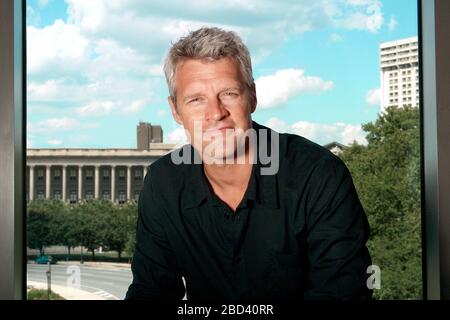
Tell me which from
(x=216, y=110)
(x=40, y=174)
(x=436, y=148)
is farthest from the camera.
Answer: (x=40, y=174)

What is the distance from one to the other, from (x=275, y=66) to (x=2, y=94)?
0.72 meters

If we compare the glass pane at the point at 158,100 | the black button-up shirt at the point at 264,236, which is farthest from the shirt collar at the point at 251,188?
the glass pane at the point at 158,100

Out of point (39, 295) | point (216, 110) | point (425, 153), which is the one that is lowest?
point (39, 295)

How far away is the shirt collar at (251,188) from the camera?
4.72ft

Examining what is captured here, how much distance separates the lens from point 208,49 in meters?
1.50

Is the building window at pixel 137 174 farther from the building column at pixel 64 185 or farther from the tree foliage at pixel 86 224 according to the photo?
the building column at pixel 64 185

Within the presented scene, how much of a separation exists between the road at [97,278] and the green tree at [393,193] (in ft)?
2.25

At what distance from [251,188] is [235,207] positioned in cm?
7

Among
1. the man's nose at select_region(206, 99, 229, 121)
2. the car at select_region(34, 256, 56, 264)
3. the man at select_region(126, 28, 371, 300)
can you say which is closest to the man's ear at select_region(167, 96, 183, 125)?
the man at select_region(126, 28, 371, 300)

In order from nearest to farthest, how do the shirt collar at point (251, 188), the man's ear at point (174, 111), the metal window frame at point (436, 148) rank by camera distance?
the metal window frame at point (436, 148) → the shirt collar at point (251, 188) → the man's ear at point (174, 111)

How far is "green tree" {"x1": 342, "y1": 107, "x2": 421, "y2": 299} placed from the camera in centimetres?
148

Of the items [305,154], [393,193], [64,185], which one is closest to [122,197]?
[64,185]

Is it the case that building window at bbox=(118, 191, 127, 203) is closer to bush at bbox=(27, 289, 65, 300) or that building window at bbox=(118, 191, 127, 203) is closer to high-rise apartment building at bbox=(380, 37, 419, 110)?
bush at bbox=(27, 289, 65, 300)

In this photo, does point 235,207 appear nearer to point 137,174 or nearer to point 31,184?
point 137,174
